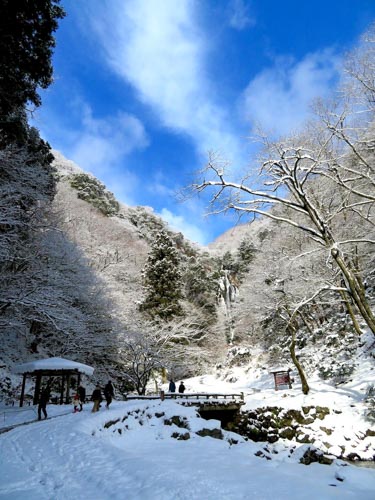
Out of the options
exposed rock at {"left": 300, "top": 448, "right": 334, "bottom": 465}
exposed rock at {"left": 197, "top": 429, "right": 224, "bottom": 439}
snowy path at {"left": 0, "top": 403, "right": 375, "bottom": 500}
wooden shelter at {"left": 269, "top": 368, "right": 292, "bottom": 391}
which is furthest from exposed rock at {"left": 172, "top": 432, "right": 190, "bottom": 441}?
wooden shelter at {"left": 269, "top": 368, "right": 292, "bottom": 391}

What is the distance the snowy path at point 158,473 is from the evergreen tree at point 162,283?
19.5 metres

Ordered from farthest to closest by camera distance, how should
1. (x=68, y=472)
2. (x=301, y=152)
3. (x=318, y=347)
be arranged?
(x=318, y=347), (x=301, y=152), (x=68, y=472)

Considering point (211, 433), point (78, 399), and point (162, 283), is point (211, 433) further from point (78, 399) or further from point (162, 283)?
point (162, 283)

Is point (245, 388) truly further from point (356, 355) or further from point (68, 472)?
point (68, 472)

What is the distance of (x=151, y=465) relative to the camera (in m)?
6.09

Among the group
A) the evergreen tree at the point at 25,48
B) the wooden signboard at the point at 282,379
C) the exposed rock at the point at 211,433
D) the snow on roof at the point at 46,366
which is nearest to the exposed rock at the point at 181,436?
the exposed rock at the point at 211,433

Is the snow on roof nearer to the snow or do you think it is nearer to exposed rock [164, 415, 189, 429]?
the snow

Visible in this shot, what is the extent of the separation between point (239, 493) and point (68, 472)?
3.28 meters

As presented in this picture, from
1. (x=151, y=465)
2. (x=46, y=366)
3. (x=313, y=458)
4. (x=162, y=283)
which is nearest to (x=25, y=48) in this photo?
(x=151, y=465)

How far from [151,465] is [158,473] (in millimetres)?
620

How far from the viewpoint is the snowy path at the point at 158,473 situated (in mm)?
4664

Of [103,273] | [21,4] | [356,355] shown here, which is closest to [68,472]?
[21,4]

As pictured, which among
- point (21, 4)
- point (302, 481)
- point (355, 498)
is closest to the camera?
point (355, 498)

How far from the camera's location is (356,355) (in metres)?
16.6
